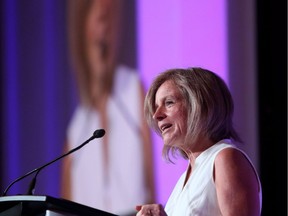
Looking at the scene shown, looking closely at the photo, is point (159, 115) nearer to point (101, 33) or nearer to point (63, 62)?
point (101, 33)

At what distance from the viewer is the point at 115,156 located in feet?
12.0

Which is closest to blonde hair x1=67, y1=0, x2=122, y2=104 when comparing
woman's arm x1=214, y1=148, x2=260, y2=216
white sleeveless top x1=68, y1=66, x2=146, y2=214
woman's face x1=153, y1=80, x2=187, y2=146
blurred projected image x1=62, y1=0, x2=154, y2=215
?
blurred projected image x1=62, y1=0, x2=154, y2=215

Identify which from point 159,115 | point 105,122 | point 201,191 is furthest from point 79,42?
point 201,191

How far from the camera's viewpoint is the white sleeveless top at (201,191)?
194cm

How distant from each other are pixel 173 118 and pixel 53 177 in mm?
2082

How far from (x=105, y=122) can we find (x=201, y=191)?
1.82 metres

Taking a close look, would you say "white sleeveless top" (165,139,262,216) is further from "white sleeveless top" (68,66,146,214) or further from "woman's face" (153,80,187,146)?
"white sleeveless top" (68,66,146,214)

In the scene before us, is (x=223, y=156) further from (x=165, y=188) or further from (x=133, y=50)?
(x=133, y=50)

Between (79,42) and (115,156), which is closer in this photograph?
(115,156)

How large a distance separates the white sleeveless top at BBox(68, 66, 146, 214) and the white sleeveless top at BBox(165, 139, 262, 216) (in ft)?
4.66

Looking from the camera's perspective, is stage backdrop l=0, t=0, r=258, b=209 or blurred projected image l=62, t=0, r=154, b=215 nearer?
stage backdrop l=0, t=0, r=258, b=209

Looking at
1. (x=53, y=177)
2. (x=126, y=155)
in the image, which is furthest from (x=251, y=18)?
(x=53, y=177)

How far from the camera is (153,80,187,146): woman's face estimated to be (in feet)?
6.81

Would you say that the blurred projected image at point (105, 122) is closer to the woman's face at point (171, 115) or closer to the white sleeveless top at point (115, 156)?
the white sleeveless top at point (115, 156)
